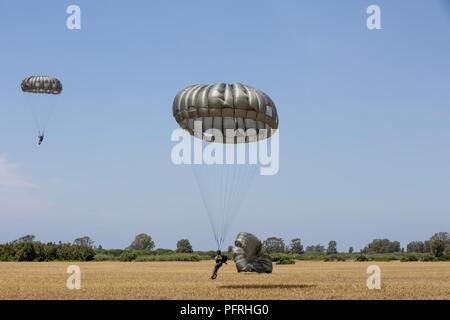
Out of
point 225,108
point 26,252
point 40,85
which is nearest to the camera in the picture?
point 225,108

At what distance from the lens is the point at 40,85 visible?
57156 mm

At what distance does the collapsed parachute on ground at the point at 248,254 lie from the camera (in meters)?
37.5

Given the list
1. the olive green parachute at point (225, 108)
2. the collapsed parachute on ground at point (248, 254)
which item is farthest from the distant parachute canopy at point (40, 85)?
the olive green parachute at point (225, 108)

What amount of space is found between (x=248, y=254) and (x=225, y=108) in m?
13.8

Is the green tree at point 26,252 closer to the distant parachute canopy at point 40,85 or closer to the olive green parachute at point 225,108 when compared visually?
the distant parachute canopy at point 40,85

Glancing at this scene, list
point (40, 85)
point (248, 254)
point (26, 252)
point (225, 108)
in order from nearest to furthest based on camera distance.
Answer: point (225, 108)
point (248, 254)
point (40, 85)
point (26, 252)

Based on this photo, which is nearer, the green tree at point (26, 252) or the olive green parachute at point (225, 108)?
the olive green parachute at point (225, 108)

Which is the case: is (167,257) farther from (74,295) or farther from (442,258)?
(74,295)

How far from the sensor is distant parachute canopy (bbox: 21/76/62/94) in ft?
187

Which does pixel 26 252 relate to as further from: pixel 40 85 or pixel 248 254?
pixel 248 254

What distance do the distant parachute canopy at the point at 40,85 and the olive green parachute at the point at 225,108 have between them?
31928 millimetres

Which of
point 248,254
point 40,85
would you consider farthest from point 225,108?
point 40,85

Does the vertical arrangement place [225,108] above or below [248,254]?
above

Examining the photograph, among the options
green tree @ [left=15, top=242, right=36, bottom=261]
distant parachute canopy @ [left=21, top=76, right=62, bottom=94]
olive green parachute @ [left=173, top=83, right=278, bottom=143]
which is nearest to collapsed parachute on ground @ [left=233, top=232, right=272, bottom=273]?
A: olive green parachute @ [left=173, top=83, right=278, bottom=143]
